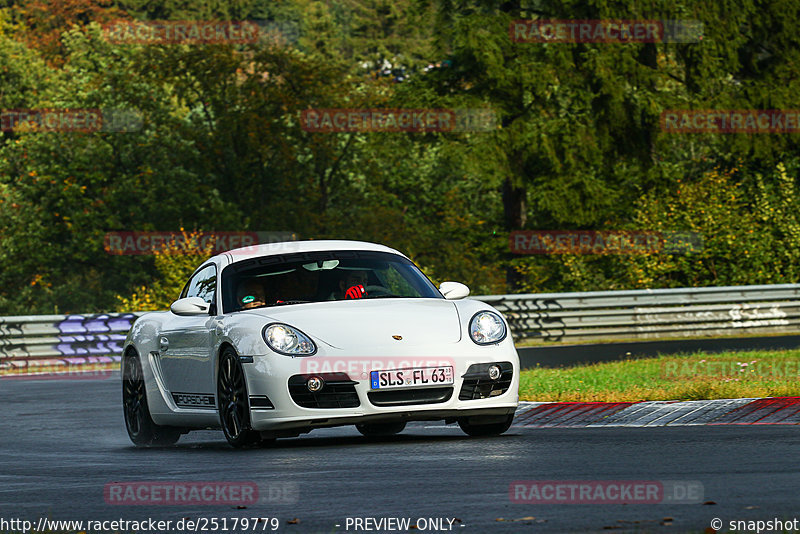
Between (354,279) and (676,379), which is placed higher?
(354,279)

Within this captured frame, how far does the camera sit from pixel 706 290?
90.4ft

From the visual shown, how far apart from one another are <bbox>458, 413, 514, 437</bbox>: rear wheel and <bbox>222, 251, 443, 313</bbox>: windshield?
3.67 ft

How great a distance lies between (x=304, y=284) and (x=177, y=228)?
40160mm

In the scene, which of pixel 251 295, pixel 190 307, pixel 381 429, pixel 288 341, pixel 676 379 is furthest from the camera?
pixel 676 379

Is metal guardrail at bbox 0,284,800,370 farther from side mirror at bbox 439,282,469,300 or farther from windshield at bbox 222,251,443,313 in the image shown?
side mirror at bbox 439,282,469,300

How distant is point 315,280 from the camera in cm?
1153

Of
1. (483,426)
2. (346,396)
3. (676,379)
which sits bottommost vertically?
Result: (676,379)

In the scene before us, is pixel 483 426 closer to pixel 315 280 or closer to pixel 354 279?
pixel 354 279

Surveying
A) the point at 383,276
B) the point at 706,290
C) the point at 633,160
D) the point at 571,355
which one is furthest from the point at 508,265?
the point at 383,276

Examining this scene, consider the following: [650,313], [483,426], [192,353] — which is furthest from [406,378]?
[650,313]

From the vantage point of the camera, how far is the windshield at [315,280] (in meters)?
11.4

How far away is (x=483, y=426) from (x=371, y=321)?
1345mm

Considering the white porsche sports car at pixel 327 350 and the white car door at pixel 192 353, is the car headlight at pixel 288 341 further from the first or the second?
the white car door at pixel 192 353

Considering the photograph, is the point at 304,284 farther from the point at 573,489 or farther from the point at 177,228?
the point at 177,228
